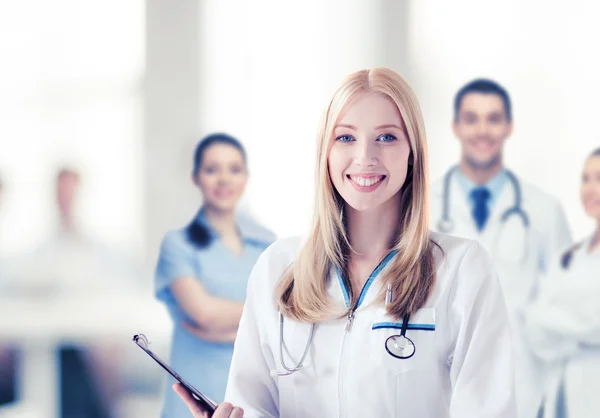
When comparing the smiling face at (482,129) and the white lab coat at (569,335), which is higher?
the smiling face at (482,129)

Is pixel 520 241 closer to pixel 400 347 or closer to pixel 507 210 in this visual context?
pixel 507 210

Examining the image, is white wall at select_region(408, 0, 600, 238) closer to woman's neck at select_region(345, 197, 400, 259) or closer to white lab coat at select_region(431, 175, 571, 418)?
white lab coat at select_region(431, 175, 571, 418)

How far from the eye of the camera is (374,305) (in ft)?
3.53

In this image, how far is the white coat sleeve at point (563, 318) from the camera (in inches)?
104

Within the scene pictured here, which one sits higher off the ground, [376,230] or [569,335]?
[376,230]

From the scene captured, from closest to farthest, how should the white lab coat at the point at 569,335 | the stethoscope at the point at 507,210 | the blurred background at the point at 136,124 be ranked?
the white lab coat at the point at 569,335, the stethoscope at the point at 507,210, the blurred background at the point at 136,124

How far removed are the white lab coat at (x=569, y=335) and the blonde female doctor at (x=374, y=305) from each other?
5.55ft

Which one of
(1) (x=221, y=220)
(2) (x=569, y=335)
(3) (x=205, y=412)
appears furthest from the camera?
(1) (x=221, y=220)

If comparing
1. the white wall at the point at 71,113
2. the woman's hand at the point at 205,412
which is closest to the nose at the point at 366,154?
the woman's hand at the point at 205,412

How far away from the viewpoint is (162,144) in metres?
2.98

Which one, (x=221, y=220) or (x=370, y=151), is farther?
(x=221, y=220)

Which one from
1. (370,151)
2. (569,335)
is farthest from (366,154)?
(569,335)

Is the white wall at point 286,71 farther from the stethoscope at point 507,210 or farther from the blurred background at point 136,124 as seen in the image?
the stethoscope at point 507,210

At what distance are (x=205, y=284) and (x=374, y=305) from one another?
1767mm
